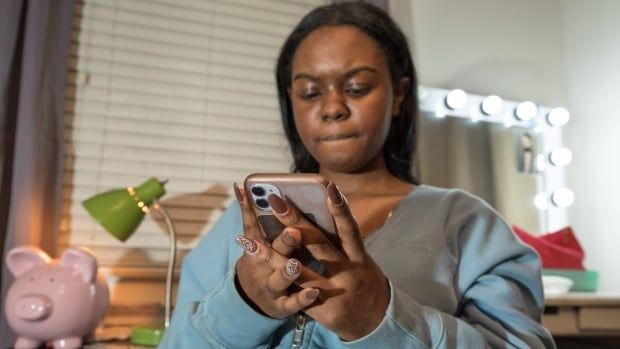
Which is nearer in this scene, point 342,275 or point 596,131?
point 342,275

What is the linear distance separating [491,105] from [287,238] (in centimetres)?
146

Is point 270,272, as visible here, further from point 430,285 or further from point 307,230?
point 430,285

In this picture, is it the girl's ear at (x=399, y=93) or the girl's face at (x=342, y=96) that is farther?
the girl's ear at (x=399, y=93)

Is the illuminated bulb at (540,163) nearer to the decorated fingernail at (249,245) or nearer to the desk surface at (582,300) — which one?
the desk surface at (582,300)

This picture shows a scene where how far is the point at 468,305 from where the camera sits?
1.98 ft

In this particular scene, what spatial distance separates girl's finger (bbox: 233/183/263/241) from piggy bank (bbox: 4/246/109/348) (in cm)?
67

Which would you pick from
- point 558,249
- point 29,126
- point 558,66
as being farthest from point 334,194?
point 558,66

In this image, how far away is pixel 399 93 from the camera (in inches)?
29.2

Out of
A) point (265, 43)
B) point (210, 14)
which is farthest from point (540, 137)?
point (210, 14)

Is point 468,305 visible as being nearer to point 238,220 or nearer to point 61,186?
point 238,220

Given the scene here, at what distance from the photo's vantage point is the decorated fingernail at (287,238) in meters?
0.42

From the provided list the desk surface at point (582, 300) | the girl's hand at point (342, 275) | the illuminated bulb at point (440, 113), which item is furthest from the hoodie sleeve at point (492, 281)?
the illuminated bulb at point (440, 113)

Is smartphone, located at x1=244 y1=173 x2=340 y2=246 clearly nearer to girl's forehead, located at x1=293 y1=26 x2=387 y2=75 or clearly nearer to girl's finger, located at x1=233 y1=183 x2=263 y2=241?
girl's finger, located at x1=233 y1=183 x2=263 y2=241

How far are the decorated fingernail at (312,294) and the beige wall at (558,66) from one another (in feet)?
4.28
